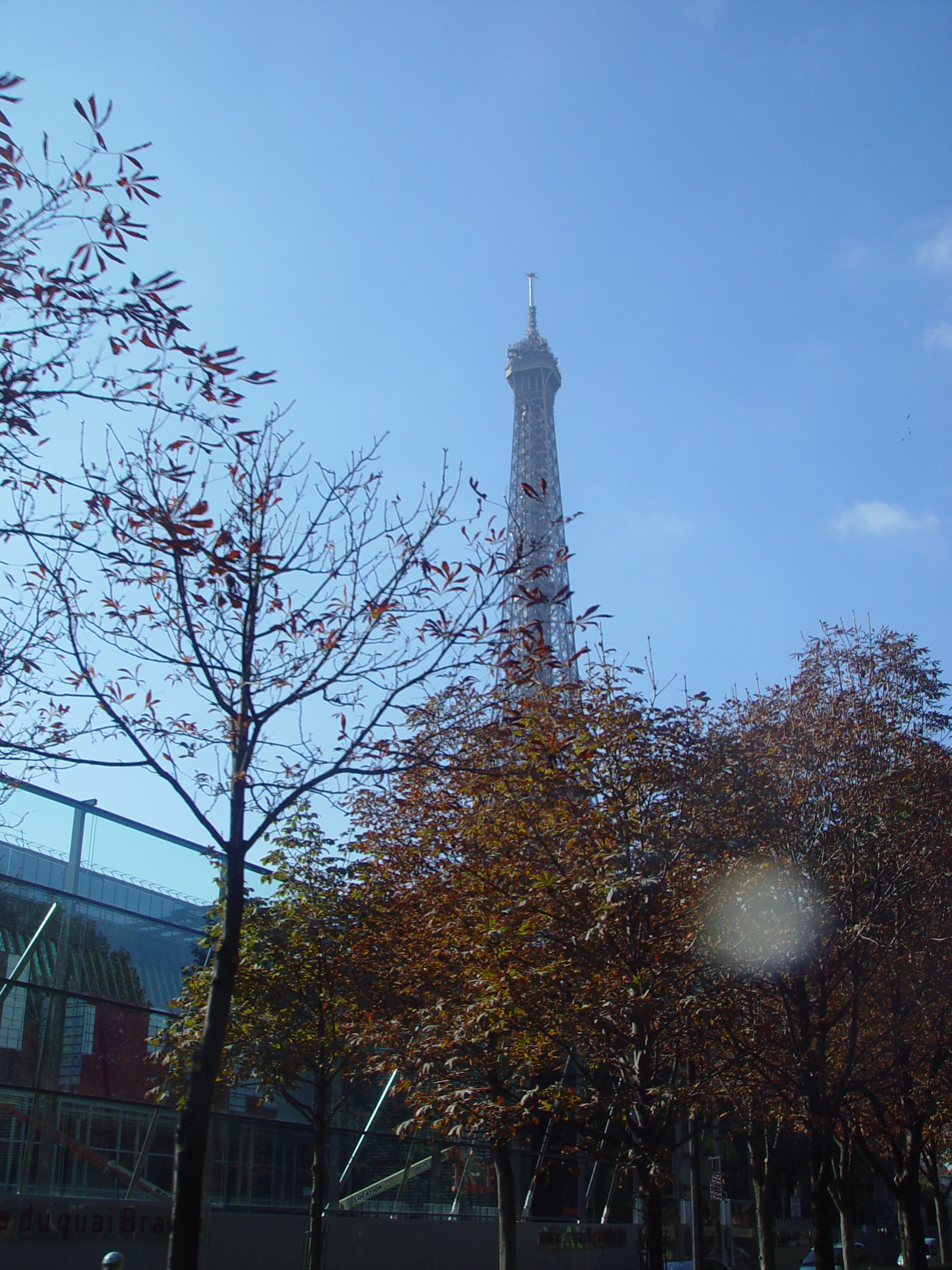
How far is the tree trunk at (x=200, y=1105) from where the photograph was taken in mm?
8094

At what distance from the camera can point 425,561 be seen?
34.4ft

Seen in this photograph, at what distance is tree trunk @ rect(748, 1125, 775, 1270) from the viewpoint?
28.7 meters

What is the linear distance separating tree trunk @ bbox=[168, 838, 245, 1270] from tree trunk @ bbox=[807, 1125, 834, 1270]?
13949 mm

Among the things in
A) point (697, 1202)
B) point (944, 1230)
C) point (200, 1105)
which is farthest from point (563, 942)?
point (944, 1230)

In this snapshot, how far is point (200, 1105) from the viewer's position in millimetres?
8422

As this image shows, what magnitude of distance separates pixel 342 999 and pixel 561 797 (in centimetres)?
620

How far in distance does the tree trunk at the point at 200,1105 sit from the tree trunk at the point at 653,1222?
945cm

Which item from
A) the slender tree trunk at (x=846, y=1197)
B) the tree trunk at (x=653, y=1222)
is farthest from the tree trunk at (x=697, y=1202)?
the slender tree trunk at (x=846, y=1197)

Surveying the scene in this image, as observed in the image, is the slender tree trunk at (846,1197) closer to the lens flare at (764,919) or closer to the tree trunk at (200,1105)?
the lens flare at (764,919)

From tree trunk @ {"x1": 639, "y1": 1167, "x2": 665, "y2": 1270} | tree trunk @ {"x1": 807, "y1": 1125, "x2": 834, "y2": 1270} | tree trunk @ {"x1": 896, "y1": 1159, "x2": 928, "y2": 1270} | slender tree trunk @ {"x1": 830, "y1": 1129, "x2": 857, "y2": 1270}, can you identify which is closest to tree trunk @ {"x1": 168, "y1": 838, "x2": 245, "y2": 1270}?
tree trunk @ {"x1": 639, "y1": 1167, "x2": 665, "y2": 1270}

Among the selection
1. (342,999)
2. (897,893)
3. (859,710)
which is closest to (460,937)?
(342,999)

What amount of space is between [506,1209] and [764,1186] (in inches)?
548

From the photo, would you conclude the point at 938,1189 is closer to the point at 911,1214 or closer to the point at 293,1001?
the point at 911,1214

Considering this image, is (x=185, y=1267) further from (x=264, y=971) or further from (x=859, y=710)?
(x=859, y=710)
